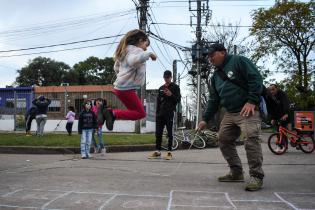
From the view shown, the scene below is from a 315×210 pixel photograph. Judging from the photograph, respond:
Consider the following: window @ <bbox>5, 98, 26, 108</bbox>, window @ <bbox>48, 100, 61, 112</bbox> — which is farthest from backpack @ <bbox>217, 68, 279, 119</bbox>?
window @ <bbox>48, 100, 61, 112</bbox>

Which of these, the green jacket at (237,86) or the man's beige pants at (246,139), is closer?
the green jacket at (237,86)

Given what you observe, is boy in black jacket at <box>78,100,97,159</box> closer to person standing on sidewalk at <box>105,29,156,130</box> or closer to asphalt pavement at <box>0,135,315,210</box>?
asphalt pavement at <box>0,135,315,210</box>

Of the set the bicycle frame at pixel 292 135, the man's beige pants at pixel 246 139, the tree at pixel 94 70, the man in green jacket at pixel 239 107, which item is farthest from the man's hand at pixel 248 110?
the tree at pixel 94 70

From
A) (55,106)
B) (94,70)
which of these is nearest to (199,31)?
(55,106)

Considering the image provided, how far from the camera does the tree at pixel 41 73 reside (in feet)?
255

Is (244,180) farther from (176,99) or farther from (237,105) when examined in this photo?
(176,99)

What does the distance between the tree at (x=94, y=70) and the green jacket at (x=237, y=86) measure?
6921 centimetres

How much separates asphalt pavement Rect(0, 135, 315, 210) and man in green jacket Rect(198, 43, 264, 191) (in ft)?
1.10

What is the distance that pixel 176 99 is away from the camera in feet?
34.2

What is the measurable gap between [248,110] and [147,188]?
1.83 metres

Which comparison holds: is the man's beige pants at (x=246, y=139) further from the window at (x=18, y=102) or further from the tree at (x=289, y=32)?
the tree at (x=289, y=32)

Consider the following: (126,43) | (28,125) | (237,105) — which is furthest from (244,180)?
(28,125)

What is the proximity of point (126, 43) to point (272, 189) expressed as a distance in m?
2.94

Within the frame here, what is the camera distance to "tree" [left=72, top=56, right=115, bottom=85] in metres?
76.4
